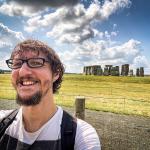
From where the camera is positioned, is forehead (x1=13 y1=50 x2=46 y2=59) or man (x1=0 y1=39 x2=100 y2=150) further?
forehead (x1=13 y1=50 x2=46 y2=59)

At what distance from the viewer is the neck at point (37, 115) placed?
322 centimetres

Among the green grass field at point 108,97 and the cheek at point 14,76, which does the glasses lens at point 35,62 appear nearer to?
the cheek at point 14,76

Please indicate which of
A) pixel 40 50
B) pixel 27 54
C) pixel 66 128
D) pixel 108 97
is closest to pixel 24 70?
pixel 27 54

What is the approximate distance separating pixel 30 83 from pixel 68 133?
591 millimetres

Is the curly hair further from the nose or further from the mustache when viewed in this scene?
the mustache

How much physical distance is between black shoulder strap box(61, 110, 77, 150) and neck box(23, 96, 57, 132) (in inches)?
9.8

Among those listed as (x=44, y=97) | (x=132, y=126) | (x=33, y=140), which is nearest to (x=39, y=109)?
(x=44, y=97)

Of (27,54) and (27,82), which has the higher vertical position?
(27,54)

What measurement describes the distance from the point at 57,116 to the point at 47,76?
40 centimetres

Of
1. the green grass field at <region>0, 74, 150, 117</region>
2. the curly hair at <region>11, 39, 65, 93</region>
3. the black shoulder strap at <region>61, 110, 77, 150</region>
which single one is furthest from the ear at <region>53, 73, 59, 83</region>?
the black shoulder strap at <region>61, 110, 77, 150</region>

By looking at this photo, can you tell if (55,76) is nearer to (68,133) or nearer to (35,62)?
(35,62)

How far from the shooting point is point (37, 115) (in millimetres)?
3262

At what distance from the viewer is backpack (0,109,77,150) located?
2.91 meters

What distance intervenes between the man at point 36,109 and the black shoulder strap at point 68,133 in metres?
0.04
